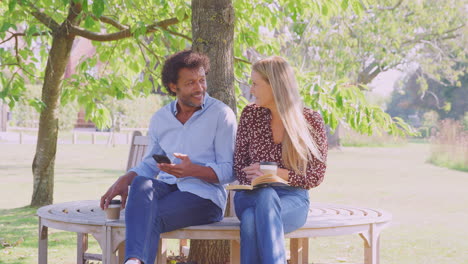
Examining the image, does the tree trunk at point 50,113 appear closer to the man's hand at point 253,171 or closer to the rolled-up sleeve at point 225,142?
the rolled-up sleeve at point 225,142

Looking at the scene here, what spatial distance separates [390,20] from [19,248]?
15005 mm

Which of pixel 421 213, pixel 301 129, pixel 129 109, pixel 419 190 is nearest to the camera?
pixel 301 129

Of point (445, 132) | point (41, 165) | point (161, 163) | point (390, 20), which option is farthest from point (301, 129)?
point (445, 132)

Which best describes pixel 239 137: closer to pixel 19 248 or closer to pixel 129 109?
pixel 19 248

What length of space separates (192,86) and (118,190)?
2.34 feet

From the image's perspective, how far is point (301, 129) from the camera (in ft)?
11.7

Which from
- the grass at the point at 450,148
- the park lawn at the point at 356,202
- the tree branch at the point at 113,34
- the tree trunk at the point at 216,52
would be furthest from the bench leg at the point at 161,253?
the grass at the point at 450,148

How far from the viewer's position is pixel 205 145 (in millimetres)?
3697

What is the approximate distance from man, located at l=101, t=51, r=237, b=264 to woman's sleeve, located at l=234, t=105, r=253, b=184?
0.12 ft

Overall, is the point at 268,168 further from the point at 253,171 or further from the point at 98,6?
the point at 98,6

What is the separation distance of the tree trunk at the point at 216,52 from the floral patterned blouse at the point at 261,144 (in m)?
0.90

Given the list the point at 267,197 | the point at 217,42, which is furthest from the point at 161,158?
the point at 217,42

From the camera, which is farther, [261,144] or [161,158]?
[261,144]

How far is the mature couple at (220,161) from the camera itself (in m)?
3.27
